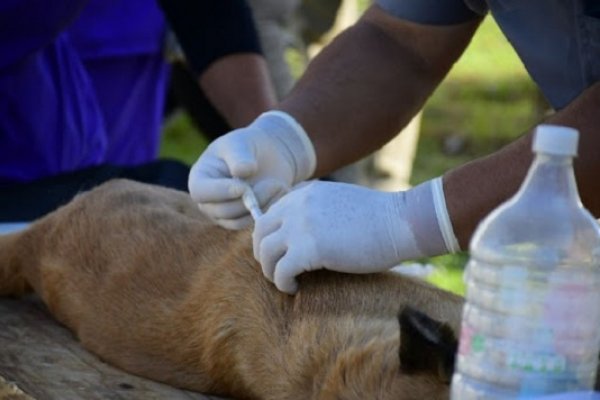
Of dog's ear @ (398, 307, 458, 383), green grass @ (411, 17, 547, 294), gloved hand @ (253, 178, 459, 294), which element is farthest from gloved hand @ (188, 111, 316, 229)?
green grass @ (411, 17, 547, 294)

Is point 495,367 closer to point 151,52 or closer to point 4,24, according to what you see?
point 4,24

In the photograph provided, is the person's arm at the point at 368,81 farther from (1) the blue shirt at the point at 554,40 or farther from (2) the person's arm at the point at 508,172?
(2) the person's arm at the point at 508,172

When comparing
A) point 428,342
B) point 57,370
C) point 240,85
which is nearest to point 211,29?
point 240,85

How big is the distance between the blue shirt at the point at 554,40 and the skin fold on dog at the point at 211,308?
0.48 m

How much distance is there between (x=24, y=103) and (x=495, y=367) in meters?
2.71

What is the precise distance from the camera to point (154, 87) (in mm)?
4922

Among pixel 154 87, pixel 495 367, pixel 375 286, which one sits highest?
pixel 495 367

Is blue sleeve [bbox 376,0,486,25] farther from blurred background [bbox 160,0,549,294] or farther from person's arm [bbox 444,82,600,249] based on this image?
blurred background [bbox 160,0,549,294]

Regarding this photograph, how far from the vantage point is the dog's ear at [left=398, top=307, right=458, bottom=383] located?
1.76 meters

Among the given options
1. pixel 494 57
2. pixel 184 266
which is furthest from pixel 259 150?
pixel 494 57

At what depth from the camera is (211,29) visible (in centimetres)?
398

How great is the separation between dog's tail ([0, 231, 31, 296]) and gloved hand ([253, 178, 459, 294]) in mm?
909

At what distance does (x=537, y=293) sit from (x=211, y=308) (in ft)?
3.10

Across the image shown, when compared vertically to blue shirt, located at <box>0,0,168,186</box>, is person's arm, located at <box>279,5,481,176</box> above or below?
above
